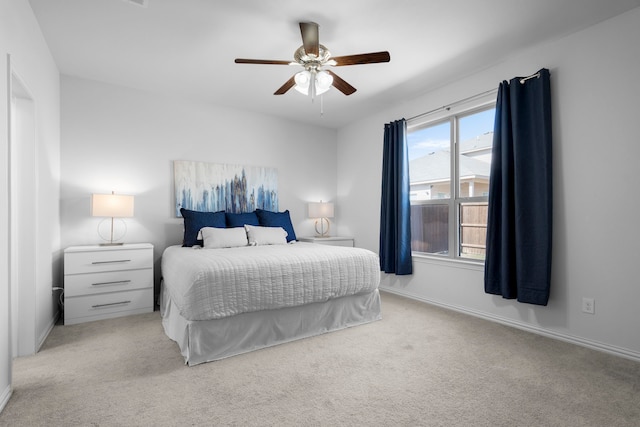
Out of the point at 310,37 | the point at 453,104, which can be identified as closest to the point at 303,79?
the point at 310,37

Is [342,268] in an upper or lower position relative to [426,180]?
lower

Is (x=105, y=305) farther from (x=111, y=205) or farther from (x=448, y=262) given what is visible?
(x=448, y=262)

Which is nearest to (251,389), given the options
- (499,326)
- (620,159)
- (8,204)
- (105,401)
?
(105,401)

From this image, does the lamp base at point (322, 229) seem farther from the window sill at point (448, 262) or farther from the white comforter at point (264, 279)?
the white comforter at point (264, 279)

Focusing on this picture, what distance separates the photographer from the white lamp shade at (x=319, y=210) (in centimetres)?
473

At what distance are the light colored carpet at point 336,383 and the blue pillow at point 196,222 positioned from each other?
1108 millimetres

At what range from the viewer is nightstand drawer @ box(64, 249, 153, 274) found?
296 centimetres

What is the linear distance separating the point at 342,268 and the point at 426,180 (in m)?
1.81

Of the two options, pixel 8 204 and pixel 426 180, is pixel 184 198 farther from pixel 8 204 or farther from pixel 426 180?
pixel 426 180

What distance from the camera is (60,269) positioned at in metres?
3.27

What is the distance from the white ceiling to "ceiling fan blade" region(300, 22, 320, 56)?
69 mm

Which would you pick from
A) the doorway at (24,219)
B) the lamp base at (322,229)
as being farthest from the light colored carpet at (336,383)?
the lamp base at (322,229)

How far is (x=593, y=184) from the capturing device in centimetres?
246

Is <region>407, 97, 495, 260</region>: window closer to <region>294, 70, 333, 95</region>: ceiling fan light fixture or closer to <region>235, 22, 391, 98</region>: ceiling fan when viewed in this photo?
<region>235, 22, 391, 98</region>: ceiling fan
